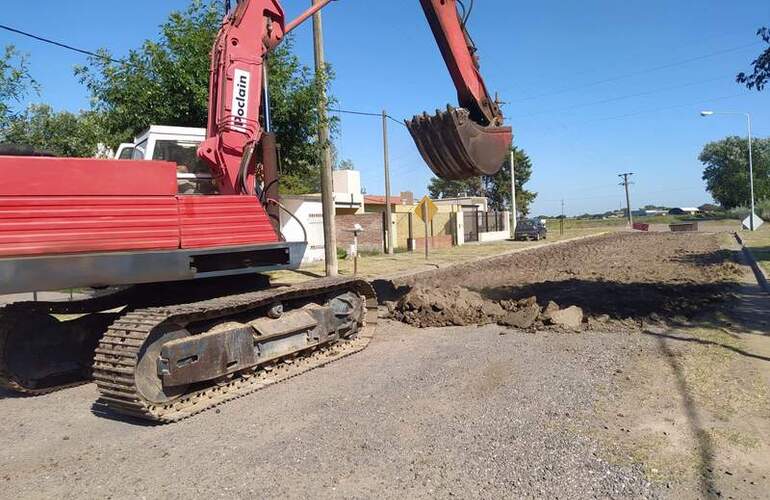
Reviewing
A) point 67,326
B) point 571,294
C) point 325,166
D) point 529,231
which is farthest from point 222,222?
point 529,231

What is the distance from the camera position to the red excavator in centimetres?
525

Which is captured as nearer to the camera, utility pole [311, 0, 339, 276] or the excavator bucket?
the excavator bucket

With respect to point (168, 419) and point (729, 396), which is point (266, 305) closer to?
point (168, 419)

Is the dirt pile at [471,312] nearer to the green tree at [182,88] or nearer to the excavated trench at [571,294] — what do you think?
the excavated trench at [571,294]

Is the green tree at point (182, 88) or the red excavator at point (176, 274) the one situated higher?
the green tree at point (182, 88)

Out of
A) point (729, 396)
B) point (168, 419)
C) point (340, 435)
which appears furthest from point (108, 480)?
point (729, 396)

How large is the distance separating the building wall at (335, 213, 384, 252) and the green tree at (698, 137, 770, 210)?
7728 centimetres

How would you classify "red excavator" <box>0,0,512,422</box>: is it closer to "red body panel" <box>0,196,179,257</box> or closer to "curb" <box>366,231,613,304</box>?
"red body panel" <box>0,196,179,257</box>

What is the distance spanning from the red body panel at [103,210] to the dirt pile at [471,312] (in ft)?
14.4

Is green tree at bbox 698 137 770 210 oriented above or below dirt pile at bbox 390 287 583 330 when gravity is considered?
above

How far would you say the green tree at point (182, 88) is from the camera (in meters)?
11.7

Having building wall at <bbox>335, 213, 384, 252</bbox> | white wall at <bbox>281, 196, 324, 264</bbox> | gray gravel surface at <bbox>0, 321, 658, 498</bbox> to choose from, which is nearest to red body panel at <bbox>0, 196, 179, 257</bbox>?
gray gravel surface at <bbox>0, 321, 658, 498</bbox>

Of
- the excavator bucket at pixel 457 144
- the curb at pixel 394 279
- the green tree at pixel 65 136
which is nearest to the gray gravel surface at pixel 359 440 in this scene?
the excavator bucket at pixel 457 144

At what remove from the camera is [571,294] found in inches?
481
